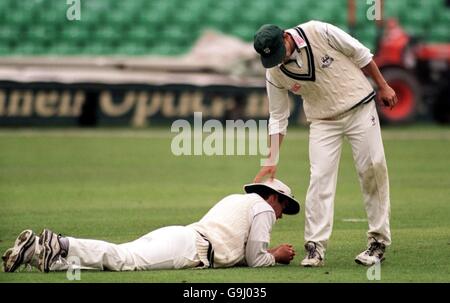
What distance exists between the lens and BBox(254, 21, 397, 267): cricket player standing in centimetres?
936

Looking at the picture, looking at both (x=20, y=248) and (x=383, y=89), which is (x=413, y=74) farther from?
(x=20, y=248)

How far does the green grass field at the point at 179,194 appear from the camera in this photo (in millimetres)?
9039

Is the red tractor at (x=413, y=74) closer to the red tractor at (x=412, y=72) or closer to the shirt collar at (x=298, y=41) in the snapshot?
the red tractor at (x=412, y=72)

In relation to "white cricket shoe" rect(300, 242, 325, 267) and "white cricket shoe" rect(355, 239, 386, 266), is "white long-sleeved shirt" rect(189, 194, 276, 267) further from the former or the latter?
"white cricket shoe" rect(355, 239, 386, 266)

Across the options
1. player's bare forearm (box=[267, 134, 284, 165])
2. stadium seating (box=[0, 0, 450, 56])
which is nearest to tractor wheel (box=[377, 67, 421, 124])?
stadium seating (box=[0, 0, 450, 56])

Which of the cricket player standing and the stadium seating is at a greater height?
the stadium seating

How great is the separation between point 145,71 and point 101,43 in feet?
12.6

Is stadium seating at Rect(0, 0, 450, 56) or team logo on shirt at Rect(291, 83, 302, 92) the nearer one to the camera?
team logo on shirt at Rect(291, 83, 302, 92)

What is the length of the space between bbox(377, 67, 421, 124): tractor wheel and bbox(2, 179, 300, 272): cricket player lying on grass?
1727 cm

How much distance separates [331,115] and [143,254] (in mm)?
1947

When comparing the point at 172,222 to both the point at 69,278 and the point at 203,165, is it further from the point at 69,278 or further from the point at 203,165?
the point at 203,165

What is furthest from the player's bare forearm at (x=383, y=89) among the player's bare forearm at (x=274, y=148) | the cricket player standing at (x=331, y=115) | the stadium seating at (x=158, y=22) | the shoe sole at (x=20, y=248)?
the stadium seating at (x=158, y=22)

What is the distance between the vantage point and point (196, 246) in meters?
8.94

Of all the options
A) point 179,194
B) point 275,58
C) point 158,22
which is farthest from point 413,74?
point 275,58
